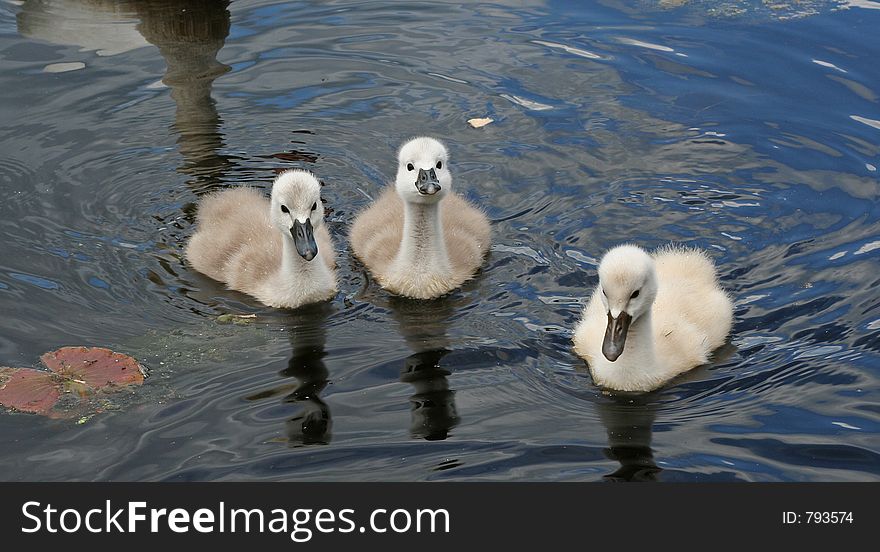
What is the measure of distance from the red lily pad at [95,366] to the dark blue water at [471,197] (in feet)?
0.39

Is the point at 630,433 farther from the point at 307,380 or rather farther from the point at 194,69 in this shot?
the point at 194,69

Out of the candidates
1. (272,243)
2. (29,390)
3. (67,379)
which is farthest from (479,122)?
(29,390)

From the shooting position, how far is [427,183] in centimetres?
688

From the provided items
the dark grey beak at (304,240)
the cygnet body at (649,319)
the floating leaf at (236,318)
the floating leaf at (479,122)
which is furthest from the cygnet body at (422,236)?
the floating leaf at (479,122)

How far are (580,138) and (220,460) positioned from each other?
4148 mm

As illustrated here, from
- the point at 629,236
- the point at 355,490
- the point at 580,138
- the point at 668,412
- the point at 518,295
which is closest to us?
the point at 355,490

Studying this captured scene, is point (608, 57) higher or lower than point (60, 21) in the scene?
lower

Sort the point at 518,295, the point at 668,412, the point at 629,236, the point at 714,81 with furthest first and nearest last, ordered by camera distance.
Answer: the point at 714,81
the point at 629,236
the point at 518,295
the point at 668,412

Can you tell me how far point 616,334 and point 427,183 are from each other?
4.99 feet

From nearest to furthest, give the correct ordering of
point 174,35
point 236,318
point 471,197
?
point 236,318 < point 471,197 < point 174,35

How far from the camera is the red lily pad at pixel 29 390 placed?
19.7 ft

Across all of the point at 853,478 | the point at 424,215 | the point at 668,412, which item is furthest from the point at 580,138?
the point at 853,478

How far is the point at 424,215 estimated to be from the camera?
23.6ft

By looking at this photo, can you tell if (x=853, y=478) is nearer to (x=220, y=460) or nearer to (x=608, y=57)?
(x=220, y=460)
